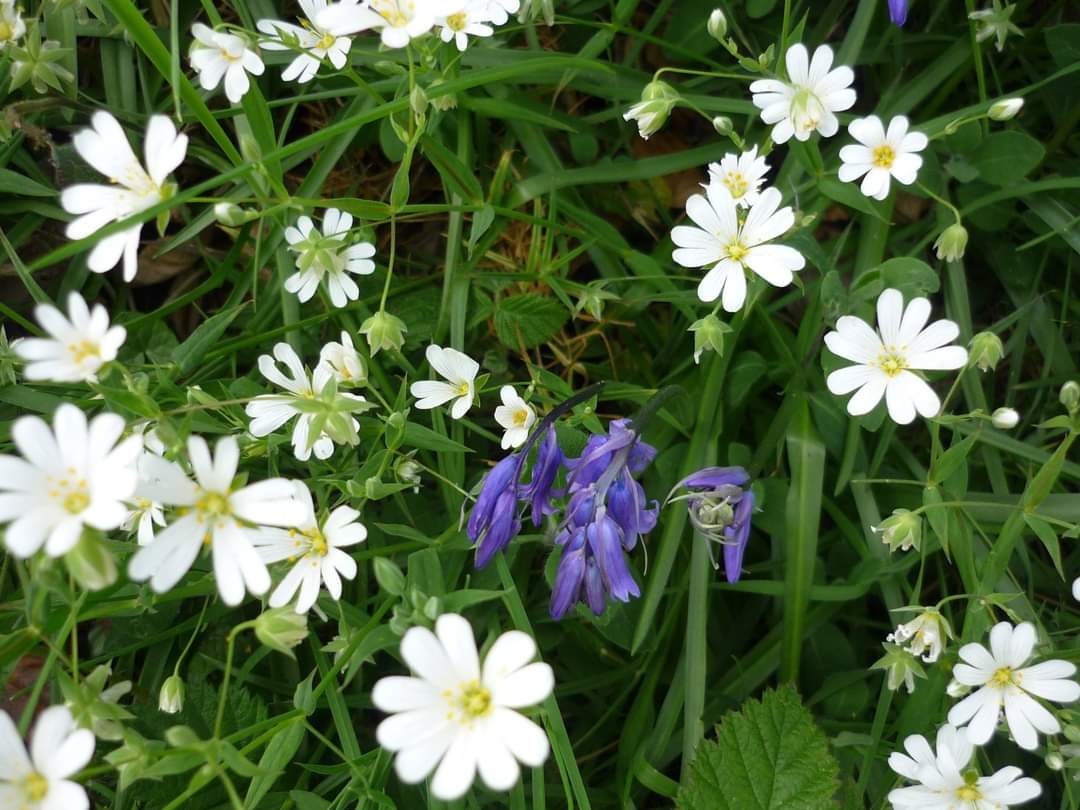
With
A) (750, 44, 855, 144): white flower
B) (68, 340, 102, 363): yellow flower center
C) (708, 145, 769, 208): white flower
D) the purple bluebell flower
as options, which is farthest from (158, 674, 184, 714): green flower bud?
the purple bluebell flower

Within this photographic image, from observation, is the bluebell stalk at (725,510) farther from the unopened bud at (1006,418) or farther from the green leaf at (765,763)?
the unopened bud at (1006,418)

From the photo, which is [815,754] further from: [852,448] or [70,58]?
[70,58]

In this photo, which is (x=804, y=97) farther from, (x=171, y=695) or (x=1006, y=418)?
(x=171, y=695)

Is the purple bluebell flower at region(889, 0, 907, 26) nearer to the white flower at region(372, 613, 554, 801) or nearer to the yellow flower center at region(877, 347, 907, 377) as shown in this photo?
the yellow flower center at region(877, 347, 907, 377)

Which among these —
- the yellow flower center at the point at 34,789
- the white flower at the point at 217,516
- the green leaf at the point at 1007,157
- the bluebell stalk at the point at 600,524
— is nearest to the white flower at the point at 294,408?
the white flower at the point at 217,516

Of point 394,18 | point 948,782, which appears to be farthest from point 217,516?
point 948,782

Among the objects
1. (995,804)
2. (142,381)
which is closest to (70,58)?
(142,381)
